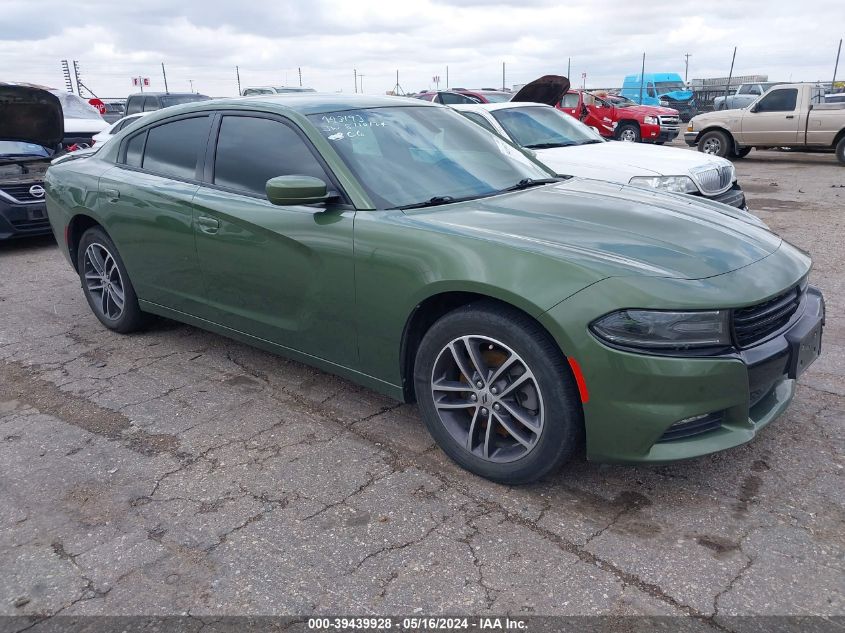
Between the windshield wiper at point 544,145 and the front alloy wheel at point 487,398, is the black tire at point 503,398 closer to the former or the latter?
the front alloy wheel at point 487,398

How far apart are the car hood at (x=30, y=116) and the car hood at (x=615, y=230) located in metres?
6.14

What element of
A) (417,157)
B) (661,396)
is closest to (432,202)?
(417,157)

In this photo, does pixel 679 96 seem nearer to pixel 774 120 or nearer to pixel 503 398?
pixel 774 120

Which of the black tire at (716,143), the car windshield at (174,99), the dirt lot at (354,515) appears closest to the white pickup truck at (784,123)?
the black tire at (716,143)

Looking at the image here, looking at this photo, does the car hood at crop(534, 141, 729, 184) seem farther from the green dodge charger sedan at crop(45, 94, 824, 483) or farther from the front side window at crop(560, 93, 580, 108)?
the front side window at crop(560, 93, 580, 108)

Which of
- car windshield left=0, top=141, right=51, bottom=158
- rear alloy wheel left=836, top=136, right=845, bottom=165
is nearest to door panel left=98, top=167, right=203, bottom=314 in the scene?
car windshield left=0, top=141, right=51, bottom=158

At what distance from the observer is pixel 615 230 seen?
291 centimetres

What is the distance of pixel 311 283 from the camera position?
10.9 ft

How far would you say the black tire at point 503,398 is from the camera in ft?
8.59

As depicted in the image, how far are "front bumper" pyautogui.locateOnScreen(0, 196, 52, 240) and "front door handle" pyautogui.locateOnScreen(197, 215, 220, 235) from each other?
4671 millimetres

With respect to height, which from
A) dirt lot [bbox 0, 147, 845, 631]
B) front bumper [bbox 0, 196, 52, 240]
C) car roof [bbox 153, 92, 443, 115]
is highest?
car roof [bbox 153, 92, 443, 115]

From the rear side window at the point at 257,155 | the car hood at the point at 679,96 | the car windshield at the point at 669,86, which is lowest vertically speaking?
the rear side window at the point at 257,155

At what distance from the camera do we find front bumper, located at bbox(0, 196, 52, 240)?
7324mm

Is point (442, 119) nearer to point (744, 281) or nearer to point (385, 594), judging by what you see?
point (744, 281)
